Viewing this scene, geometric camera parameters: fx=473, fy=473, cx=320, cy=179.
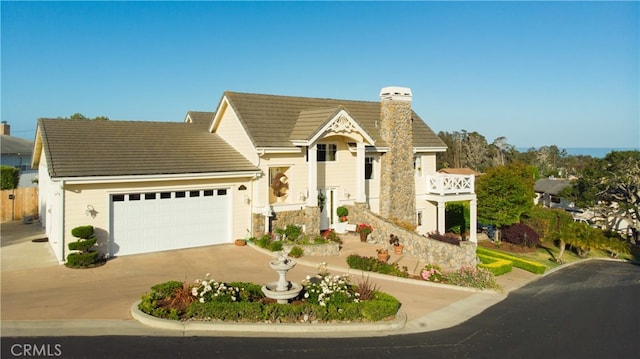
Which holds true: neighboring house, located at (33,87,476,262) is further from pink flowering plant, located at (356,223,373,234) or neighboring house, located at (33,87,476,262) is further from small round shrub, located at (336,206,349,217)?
pink flowering plant, located at (356,223,373,234)

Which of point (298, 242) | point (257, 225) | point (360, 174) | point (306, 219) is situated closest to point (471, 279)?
point (298, 242)

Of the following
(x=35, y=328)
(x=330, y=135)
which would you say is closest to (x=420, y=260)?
(x=330, y=135)

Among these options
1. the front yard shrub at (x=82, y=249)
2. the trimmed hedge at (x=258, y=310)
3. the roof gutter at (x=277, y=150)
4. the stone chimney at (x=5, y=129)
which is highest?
the stone chimney at (x=5, y=129)

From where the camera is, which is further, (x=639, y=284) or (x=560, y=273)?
(x=560, y=273)

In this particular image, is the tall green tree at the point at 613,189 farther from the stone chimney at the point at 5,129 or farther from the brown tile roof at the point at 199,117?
the stone chimney at the point at 5,129

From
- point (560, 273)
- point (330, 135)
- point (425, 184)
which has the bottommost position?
point (560, 273)

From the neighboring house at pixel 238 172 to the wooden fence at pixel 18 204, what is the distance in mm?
2702

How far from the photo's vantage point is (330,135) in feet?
73.1

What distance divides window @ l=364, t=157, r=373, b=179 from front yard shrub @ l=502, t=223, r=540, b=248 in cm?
1022

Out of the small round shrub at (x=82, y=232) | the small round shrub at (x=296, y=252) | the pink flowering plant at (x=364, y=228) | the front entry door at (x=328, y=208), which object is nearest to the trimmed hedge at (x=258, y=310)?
the small round shrub at (x=82, y=232)

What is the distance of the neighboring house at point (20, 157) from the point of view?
3838 centimetres

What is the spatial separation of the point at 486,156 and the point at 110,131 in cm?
8316

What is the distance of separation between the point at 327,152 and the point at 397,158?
4.16m

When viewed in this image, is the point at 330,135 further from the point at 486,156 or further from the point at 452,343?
the point at 486,156
